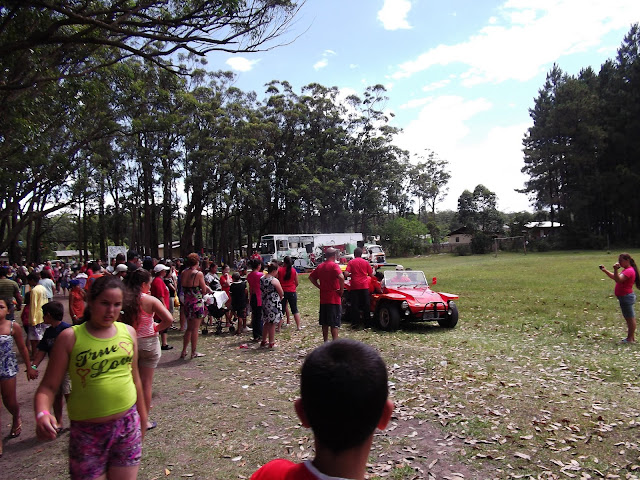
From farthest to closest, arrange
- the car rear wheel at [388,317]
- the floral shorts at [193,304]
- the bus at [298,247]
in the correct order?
1. the bus at [298,247]
2. the car rear wheel at [388,317]
3. the floral shorts at [193,304]

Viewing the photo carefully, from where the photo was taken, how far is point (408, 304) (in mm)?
10281

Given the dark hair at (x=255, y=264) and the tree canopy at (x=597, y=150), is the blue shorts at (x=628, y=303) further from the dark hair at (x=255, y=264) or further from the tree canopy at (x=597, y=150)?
the tree canopy at (x=597, y=150)

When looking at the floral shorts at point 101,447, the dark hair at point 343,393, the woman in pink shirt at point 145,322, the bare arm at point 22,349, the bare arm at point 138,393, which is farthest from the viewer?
the bare arm at point 22,349

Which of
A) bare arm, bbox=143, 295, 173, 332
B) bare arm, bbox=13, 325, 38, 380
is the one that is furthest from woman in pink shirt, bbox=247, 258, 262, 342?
bare arm, bbox=13, 325, 38, 380

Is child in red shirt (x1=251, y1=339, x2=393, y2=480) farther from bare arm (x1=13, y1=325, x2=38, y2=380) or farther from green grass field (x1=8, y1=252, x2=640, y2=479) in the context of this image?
bare arm (x1=13, y1=325, x2=38, y2=380)

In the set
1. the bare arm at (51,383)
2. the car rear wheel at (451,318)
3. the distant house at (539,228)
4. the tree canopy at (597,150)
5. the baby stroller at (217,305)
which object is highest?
the tree canopy at (597,150)

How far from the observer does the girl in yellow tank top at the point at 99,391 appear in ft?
9.27

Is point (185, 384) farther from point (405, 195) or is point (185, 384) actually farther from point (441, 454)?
point (405, 195)

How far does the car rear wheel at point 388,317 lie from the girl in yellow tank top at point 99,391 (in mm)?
7750

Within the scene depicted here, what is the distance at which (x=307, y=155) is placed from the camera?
46656mm

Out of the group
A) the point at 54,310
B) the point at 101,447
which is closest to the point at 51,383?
the point at 101,447

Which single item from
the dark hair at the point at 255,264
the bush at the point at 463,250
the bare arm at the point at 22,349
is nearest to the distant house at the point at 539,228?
the bush at the point at 463,250

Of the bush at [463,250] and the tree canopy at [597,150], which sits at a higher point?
the tree canopy at [597,150]

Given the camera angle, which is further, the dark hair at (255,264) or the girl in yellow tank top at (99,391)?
the dark hair at (255,264)
